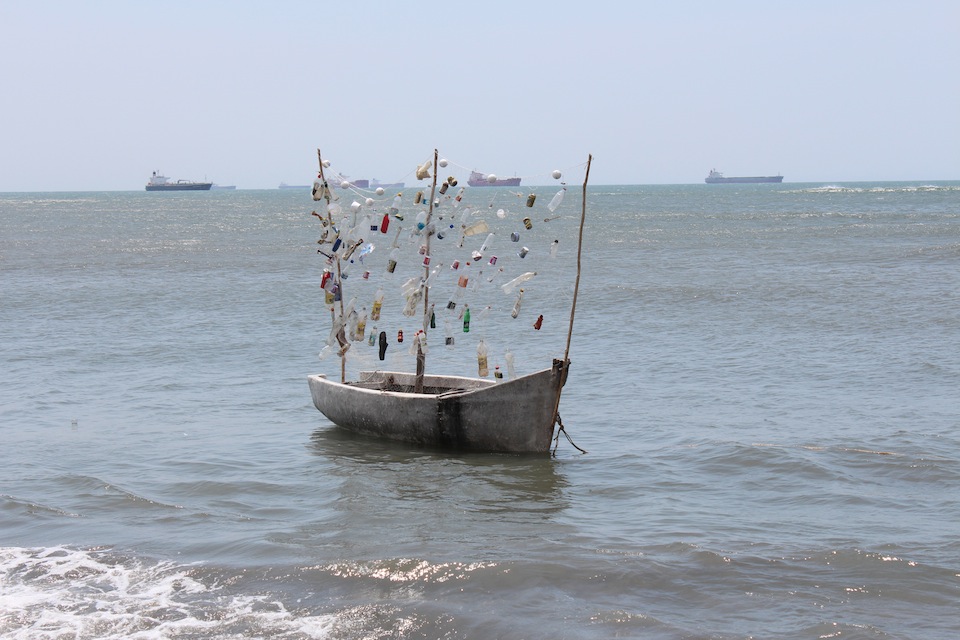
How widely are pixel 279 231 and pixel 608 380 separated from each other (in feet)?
167

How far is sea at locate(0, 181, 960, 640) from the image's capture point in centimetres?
866

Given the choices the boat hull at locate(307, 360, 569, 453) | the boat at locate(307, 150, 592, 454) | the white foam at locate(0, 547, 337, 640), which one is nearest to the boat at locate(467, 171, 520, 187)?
the boat at locate(307, 150, 592, 454)

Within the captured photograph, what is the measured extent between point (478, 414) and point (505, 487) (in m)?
1.19

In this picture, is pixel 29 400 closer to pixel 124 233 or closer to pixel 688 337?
pixel 688 337

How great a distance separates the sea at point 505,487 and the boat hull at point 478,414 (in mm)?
228

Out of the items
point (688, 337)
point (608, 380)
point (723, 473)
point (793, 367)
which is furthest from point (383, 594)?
point (688, 337)

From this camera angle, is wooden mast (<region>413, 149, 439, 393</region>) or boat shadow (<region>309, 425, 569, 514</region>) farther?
wooden mast (<region>413, 149, 439, 393</region>)

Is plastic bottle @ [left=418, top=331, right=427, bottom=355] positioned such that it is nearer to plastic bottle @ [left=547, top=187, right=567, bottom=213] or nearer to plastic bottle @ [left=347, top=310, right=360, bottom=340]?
plastic bottle @ [left=347, top=310, right=360, bottom=340]

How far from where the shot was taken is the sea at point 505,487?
28.4ft

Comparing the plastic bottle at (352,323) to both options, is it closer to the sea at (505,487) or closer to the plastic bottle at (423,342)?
the sea at (505,487)

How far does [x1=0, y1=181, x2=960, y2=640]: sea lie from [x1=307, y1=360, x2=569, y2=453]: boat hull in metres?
0.23

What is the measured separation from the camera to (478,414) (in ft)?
42.9

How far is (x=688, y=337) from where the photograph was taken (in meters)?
22.5

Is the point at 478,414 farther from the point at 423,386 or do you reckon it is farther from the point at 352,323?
the point at 352,323
